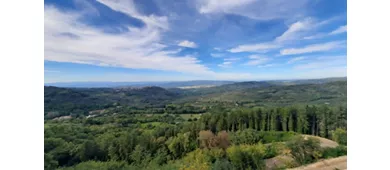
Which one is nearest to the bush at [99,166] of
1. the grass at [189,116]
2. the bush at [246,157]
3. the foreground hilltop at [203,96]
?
the foreground hilltop at [203,96]

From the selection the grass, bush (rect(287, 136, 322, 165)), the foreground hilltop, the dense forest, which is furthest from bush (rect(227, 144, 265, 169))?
the foreground hilltop

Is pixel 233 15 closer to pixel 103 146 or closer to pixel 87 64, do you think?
Answer: pixel 87 64

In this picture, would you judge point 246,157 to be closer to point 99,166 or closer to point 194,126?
point 194,126

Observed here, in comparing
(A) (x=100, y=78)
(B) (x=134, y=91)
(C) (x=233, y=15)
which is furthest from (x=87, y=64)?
(C) (x=233, y=15)

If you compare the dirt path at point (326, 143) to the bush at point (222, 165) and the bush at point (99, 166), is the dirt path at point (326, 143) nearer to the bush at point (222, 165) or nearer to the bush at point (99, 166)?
the bush at point (222, 165)

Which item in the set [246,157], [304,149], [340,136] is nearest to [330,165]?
[304,149]

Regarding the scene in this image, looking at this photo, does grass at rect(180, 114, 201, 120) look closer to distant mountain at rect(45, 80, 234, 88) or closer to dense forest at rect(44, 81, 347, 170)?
dense forest at rect(44, 81, 347, 170)
